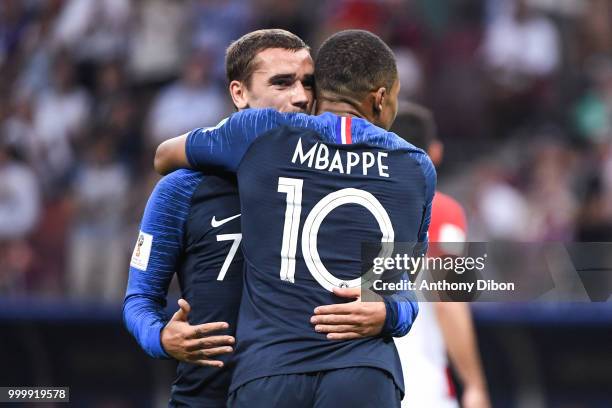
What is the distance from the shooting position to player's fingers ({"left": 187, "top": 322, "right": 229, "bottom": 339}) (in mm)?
3549

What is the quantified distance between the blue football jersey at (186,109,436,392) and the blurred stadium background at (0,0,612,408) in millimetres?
5063

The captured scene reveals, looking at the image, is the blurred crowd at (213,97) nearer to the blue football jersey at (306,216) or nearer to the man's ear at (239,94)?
the man's ear at (239,94)

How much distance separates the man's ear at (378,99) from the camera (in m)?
3.73

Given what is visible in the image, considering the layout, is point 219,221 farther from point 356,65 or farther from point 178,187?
point 356,65

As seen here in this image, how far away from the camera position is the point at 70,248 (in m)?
9.91

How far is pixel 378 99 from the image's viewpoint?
3752 millimetres

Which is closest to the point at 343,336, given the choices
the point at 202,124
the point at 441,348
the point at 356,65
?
the point at 356,65

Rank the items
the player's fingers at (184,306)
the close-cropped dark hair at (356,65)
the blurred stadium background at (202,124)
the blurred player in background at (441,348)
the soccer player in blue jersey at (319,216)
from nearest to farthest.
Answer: the soccer player in blue jersey at (319,216) < the player's fingers at (184,306) < the close-cropped dark hair at (356,65) < the blurred player in background at (441,348) < the blurred stadium background at (202,124)

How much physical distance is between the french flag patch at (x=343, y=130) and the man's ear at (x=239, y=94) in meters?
0.43

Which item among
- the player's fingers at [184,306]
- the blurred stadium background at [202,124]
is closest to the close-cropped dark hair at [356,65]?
the player's fingers at [184,306]

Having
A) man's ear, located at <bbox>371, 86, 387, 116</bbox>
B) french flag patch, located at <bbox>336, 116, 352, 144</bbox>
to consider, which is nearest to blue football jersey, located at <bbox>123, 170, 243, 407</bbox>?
french flag patch, located at <bbox>336, 116, 352, 144</bbox>

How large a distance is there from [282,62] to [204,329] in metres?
0.96

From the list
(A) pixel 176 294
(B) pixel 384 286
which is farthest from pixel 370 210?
(A) pixel 176 294

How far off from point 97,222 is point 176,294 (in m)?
1.55
